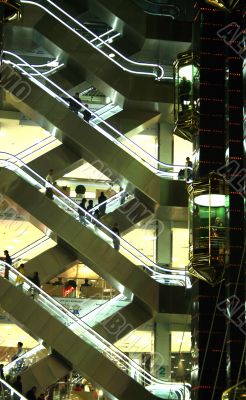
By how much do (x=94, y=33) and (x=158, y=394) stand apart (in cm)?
1422

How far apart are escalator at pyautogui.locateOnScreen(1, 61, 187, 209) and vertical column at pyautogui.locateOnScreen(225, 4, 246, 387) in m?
7.80

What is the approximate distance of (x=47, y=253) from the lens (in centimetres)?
3128

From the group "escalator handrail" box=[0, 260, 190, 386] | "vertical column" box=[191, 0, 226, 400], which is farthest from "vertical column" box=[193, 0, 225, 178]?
"escalator handrail" box=[0, 260, 190, 386]

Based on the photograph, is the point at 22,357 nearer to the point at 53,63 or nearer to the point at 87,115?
the point at 87,115

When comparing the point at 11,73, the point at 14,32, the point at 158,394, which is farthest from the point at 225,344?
the point at 14,32

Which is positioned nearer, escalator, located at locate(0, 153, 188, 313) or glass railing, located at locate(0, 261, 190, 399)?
glass railing, located at locate(0, 261, 190, 399)

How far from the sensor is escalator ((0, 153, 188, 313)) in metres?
30.1

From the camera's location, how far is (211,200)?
2347 cm

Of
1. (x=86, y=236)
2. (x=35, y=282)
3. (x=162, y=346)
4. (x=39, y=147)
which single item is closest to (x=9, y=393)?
(x=35, y=282)

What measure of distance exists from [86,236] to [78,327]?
2987 millimetres

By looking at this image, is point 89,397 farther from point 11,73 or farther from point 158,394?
point 11,73

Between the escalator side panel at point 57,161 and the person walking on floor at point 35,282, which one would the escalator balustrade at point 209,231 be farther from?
the escalator side panel at point 57,161

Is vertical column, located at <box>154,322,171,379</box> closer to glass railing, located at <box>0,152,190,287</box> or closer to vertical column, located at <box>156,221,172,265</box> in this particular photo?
vertical column, located at <box>156,221,172,265</box>

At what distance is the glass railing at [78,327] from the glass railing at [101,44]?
8.81 m
